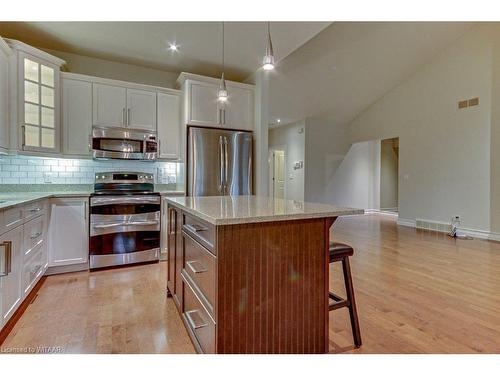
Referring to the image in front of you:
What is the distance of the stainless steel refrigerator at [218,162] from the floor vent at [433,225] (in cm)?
428

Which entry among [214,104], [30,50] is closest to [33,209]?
[30,50]

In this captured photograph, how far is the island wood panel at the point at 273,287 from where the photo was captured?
4.48 ft

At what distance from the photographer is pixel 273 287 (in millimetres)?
1477

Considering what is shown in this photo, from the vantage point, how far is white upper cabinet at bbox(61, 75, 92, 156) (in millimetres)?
3283

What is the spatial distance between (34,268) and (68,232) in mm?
599

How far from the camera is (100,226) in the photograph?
3.21 m

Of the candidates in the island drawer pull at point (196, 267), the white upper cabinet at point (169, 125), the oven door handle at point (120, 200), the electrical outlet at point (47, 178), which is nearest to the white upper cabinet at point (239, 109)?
the white upper cabinet at point (169, 125)

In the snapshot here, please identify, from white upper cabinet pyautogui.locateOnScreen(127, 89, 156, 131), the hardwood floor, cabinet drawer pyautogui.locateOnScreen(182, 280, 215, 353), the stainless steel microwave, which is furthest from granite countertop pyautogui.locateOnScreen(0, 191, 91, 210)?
cabinet drawer pyautogui.locateOnScreen(182, 280, 215, 353)

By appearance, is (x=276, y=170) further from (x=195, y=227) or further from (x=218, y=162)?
(x=195, y=227)

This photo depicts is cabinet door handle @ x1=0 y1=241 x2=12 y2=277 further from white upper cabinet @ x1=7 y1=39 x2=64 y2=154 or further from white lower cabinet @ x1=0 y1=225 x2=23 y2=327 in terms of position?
white upper cabinet @ x1=7 y1=39 x2=64 y2=154

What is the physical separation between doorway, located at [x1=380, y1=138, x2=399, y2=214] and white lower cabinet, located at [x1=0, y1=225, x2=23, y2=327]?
8564 mm
